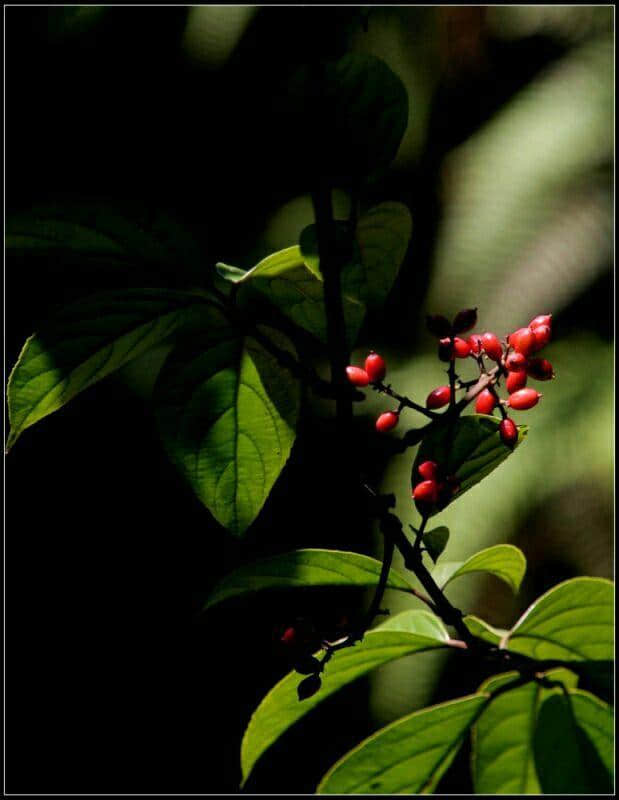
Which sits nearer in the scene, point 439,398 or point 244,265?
point 439,398

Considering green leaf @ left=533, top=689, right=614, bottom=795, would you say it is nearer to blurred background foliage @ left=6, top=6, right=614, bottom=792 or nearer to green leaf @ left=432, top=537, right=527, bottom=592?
green leaf @ left=432, top=537, right=527, bottom=592

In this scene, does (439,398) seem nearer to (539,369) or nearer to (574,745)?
(539,369)

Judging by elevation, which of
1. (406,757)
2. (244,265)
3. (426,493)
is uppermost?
(244,265)

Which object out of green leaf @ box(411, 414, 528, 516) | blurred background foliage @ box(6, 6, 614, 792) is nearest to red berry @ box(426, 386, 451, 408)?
A: green leaf @ box(411, 414, 528, 516)

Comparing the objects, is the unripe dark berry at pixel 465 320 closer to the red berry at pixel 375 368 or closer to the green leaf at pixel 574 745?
the red berry at pixel 375 368

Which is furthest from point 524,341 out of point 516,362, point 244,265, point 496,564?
point 244,265

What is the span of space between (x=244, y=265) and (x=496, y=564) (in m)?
1.49

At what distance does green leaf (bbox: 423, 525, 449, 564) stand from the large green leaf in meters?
0.03

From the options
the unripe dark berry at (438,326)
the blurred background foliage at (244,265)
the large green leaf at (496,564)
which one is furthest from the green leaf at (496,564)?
the blurred background foliage at (244,265)

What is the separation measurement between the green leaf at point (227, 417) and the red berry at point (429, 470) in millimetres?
55

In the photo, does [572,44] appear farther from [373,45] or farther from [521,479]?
[521,479]

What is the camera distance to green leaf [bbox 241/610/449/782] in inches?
14.0

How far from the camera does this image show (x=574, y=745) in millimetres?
347

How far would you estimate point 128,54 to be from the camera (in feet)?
6.34
